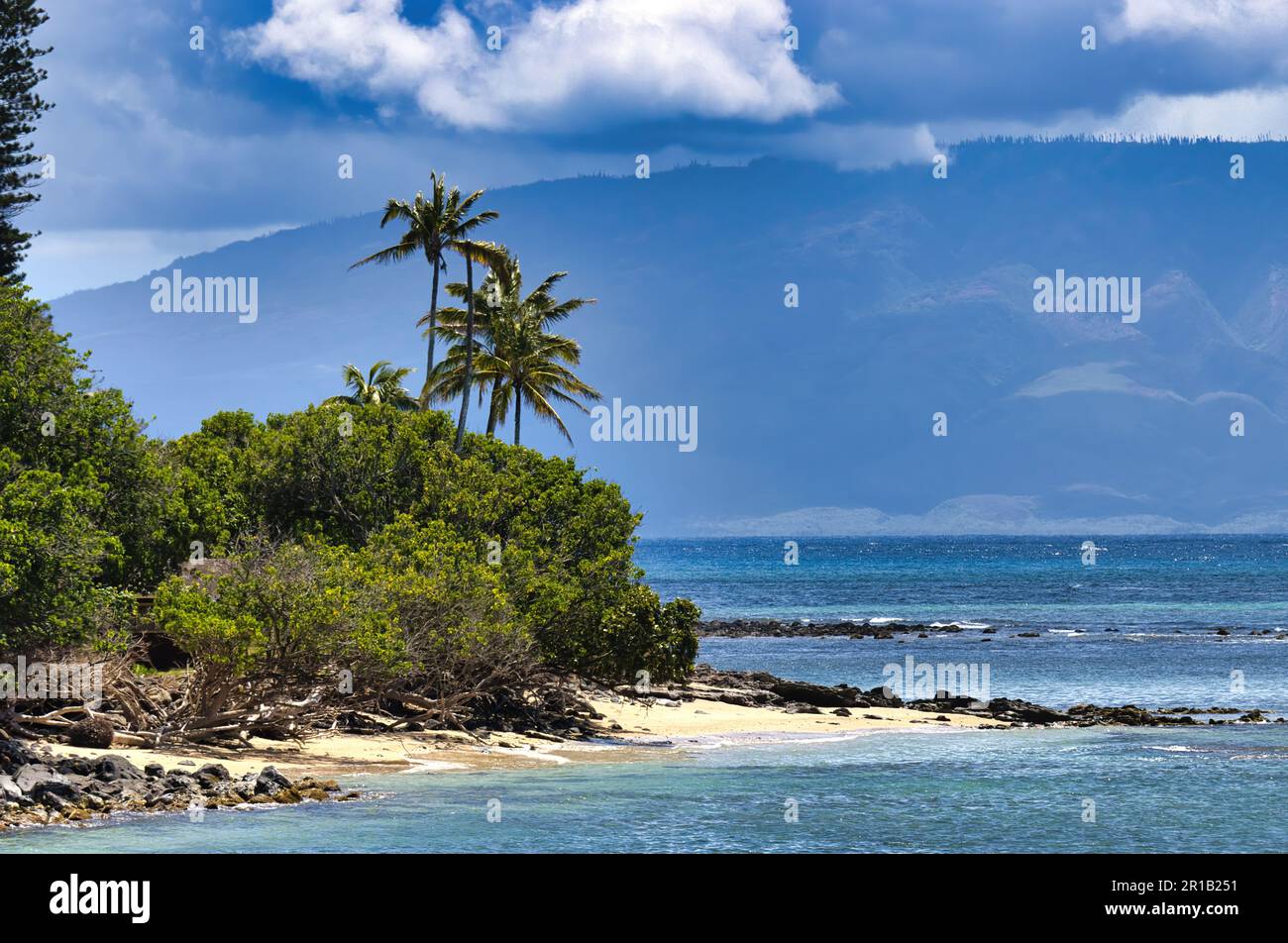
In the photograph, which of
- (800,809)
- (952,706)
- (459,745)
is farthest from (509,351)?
(800,809)

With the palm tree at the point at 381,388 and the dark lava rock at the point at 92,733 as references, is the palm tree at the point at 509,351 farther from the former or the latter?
the dark lava rock at the point at 92,733

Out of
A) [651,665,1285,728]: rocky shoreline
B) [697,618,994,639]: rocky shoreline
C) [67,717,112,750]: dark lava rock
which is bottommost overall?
[651,665,1285,728]: rocky shoreline

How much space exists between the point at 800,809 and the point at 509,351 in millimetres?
27045

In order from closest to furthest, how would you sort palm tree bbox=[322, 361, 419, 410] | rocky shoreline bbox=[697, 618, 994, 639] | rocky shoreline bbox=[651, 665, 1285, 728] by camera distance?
rocky shoreline bbox=[651, 665, 1285, 728]
palm tree bbox=[322, 361, 419, 410]
rocky shoreline bbox=[697, 618, 994, 639]

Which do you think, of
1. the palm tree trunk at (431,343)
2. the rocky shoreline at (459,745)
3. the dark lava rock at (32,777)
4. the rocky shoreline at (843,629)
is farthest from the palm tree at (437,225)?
the rocky shoreline at (843,629)

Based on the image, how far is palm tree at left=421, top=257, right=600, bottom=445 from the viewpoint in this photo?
1923 inches

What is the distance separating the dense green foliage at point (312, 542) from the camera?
23984 mm

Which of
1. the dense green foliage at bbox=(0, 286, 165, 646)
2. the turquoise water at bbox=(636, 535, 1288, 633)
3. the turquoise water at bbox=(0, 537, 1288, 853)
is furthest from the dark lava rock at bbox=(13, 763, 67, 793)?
the turquoise water at bbox=(636, 535, 1288, 633)

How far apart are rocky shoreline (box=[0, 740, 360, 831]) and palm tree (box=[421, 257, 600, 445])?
2558 centimetres

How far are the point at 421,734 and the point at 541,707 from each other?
14.8ft

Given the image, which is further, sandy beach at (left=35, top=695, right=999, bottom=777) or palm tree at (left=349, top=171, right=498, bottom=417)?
palm tree at (left=349, top=171, right=498, bottom=417)

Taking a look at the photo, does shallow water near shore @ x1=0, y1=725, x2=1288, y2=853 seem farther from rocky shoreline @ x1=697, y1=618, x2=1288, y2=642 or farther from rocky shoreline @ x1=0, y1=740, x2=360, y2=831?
rocky shoreline @ x1=697, y1=618, x2=1288, y2=642
